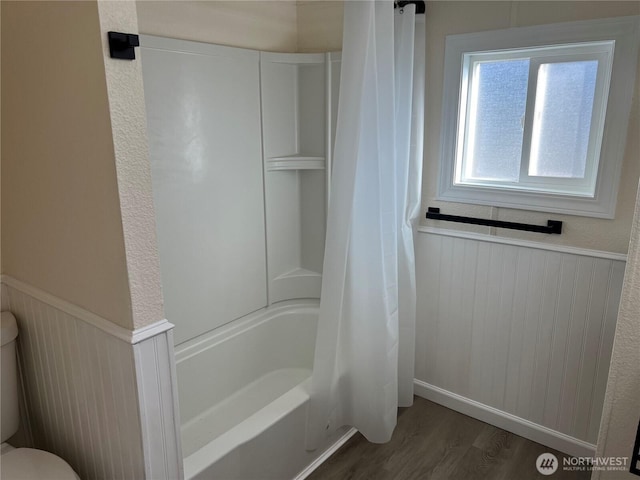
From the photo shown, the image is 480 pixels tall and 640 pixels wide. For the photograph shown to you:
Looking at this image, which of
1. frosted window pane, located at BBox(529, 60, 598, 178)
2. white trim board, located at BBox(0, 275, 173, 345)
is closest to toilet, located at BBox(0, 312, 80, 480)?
white trim board, located at BBox(0, 275, 173, 345)

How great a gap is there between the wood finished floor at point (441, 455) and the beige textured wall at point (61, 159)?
136 centimetres

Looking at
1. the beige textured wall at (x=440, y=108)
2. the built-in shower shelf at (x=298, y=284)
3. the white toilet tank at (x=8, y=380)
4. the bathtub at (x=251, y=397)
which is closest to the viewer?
the white toilet tank at (x=8, y=380)

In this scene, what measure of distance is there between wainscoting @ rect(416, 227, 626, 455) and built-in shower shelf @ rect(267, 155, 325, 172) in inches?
27.6

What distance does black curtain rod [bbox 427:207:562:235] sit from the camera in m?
2.02

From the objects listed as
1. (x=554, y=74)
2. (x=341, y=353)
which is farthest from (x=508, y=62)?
(x=341, y=353)

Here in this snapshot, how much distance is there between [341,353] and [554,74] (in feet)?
4.99

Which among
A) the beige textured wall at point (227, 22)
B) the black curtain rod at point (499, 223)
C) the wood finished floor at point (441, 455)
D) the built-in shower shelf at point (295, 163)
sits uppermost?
the beige textured wall at point (227, 22)

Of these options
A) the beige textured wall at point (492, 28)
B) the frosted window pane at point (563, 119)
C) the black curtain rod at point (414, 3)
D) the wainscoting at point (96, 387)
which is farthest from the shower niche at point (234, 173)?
the frosted window pane at point (563, 119)

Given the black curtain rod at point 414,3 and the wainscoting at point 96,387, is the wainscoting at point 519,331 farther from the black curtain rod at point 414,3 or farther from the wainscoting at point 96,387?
the wainscoting at point 96,387

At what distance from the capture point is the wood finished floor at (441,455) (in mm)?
2061

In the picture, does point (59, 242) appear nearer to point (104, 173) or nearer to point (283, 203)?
point (104, 173)

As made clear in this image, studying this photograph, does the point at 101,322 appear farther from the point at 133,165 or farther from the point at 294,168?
the point at 294,168

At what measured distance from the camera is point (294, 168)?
2596 millimetres

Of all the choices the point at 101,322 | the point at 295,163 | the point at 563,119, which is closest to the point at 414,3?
the point at 563,119
